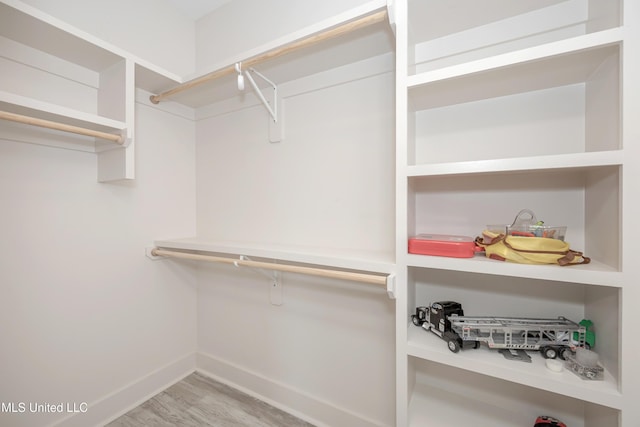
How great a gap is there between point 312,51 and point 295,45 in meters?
0.14

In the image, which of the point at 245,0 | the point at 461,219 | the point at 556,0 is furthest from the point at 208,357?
the point at 556,0

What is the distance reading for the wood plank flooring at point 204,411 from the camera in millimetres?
1517

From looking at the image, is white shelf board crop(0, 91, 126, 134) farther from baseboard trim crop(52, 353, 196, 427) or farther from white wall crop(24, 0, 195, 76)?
baseboard trim crop(52, 353, 196, 427)

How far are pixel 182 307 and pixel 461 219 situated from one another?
1.90 m

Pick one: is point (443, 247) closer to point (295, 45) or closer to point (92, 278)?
point (295, 45)

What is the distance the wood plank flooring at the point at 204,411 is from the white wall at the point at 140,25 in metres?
2.13

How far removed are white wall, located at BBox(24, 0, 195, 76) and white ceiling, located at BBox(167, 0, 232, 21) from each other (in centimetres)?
4

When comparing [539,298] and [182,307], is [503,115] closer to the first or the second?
[539,298]

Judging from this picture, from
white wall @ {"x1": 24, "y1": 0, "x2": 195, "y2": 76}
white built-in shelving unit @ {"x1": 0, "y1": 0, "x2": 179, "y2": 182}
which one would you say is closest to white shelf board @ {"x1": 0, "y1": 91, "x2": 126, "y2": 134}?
white built-in shelving unit @ {"x1": 0, "y1": 0, "x2": 179, "y2": 182}

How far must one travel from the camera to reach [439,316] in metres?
1.05

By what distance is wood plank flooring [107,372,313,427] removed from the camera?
1.52 m

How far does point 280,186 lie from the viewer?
165 cm

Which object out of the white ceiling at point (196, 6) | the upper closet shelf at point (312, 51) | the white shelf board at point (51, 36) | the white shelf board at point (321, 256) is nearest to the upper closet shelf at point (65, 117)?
the white shelf board at point (51, 36)

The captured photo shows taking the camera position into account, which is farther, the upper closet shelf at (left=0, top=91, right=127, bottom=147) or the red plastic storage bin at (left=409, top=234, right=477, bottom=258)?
the upper closet shelf at (left=0, top=91, right=127, bottom=147)
